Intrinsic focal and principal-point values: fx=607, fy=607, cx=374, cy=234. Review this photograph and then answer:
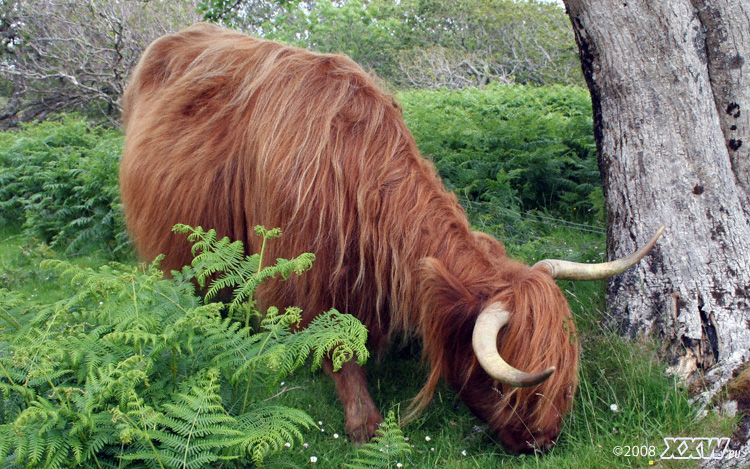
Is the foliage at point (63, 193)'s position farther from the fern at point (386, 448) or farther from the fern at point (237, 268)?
the fern at point (386, 448)

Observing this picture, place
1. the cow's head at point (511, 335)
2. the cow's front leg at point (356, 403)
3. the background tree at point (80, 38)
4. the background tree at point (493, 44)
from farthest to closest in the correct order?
the background tree at point (493, 44), the background tree at point (80, 38), the cow's front leg at point (356, 403), the cow's head at point (511, 335)

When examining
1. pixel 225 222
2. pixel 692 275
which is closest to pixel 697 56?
pixel 692 275

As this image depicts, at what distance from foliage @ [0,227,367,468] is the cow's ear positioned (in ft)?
1.35

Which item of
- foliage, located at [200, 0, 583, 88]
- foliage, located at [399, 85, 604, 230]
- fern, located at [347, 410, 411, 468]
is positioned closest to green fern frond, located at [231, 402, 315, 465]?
fern, located at [347, 410, 411, 468]

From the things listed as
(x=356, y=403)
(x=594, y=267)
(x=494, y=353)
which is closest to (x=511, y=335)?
(x=494, y=353)

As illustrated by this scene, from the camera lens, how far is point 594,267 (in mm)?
2707

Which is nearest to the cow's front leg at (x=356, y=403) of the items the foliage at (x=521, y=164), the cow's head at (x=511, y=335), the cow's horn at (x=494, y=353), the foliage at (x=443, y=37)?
the cow's head at (x=511, y=335)

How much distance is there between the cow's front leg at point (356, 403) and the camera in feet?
10.8

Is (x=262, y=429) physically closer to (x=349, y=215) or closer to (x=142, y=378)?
(x=142, y=378)

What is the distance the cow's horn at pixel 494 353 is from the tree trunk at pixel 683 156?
112cm

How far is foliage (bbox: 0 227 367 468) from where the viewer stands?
2176 mm

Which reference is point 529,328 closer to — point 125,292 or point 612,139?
point 612,139

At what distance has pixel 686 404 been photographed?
9.37ft

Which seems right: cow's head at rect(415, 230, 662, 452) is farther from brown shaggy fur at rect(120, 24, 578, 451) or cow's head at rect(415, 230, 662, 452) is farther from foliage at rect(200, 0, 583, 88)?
foliage at rect(200, 0, 583, 88)
